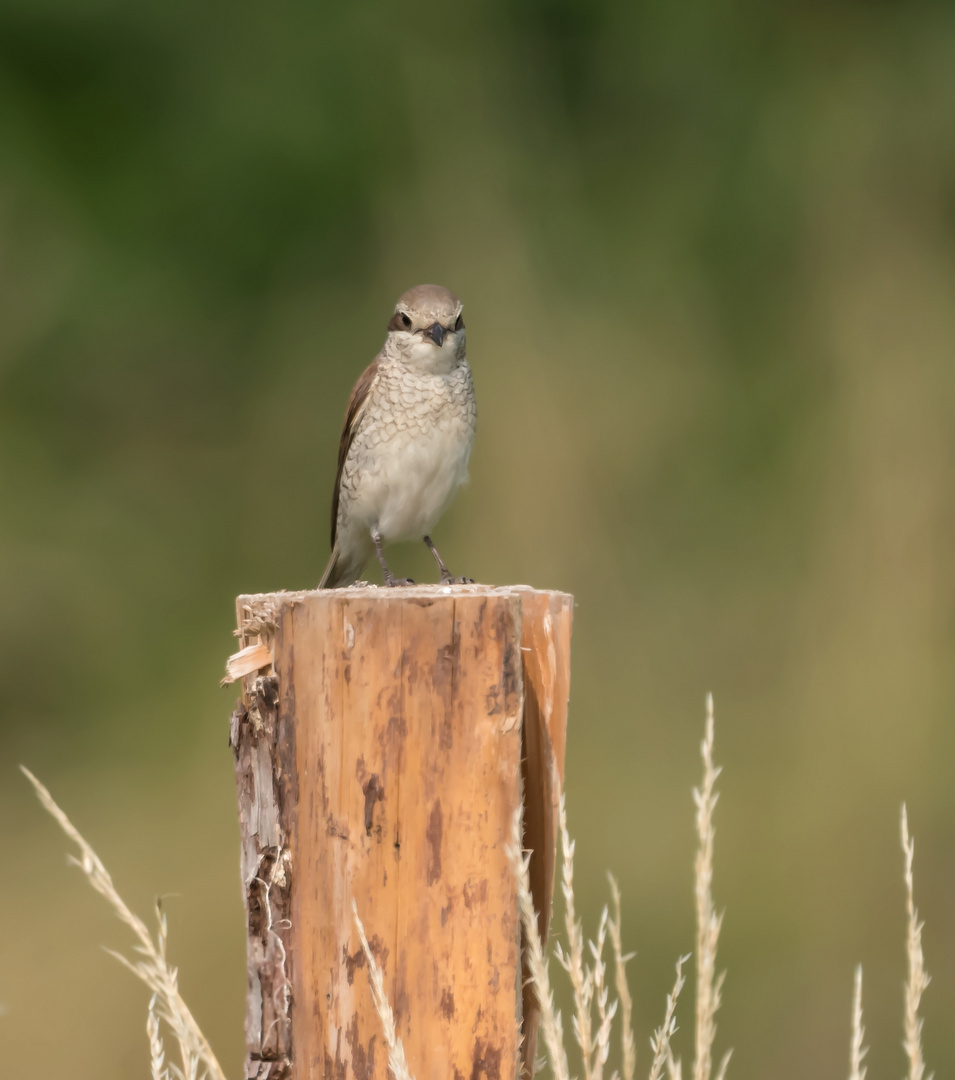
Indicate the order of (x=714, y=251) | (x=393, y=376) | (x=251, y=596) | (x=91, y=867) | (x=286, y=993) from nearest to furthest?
(x=91, y=867) → (x=286, y=993) → (x=251, y=596) → (x=393, y=376) → (x=714, y=251)

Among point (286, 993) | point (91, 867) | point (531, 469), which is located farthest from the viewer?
point (531, 469)

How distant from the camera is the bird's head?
3.46 metres

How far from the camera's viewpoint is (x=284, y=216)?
7.66m

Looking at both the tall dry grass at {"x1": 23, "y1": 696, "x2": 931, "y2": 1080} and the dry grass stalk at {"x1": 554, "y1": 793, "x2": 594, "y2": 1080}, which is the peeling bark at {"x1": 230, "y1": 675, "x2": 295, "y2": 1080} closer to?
the tall dry grass at {"x1": 23, "y1": 696, "x2": 931, "y2": 1080}

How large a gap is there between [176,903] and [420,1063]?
13.7ft

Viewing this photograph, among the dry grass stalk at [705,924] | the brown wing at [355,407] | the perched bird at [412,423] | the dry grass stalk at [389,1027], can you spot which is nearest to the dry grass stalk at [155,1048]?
the dry grass stalk at [389,1027]

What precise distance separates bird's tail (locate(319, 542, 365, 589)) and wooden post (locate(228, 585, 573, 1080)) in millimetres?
2146

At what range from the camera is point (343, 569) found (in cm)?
404

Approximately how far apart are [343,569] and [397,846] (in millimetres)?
2425

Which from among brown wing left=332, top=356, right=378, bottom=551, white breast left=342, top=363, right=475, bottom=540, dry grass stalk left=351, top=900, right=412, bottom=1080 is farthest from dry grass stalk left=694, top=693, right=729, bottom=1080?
brown wing left=332, top=356, right=378, bottom=551

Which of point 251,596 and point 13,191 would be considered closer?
point 251,596

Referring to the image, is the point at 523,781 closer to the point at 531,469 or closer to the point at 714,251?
the point at 531,469

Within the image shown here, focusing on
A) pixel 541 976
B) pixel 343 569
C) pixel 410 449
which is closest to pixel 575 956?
pixel 541 976

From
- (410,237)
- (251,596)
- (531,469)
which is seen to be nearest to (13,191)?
(410,237)
